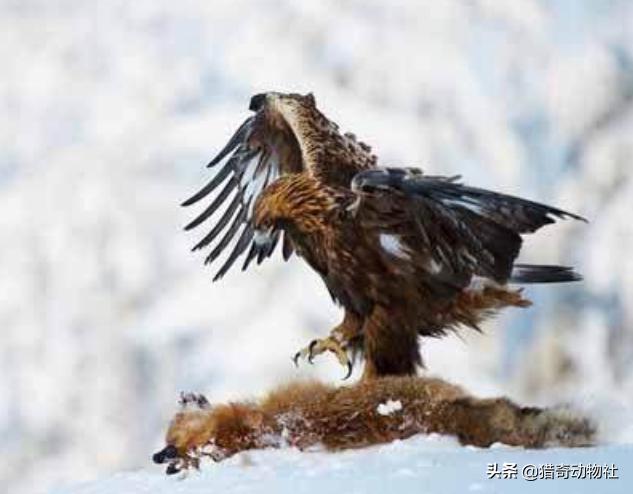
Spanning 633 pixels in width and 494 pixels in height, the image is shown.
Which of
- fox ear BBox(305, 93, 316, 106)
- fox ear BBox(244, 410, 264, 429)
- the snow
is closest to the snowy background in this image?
fox ear BBox(305, 93, 316, 106)

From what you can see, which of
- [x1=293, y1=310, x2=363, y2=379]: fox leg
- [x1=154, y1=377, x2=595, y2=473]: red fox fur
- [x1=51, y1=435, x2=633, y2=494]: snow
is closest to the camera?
[x1=51, y1=435, x2=633, y2=494]: snow

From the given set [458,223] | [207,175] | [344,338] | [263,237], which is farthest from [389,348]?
[207,175]

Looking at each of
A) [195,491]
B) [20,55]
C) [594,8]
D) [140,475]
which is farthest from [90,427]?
[594,8]

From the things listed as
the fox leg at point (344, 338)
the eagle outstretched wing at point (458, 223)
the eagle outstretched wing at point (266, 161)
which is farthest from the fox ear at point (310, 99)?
the fox leg at point (344, 338)

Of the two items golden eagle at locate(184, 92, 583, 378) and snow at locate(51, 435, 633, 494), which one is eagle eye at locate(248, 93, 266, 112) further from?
snow at locate(51, 435, 633, 494)

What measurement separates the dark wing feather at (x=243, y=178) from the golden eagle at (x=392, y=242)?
7 centimetres

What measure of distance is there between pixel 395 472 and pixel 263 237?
40.1 inches

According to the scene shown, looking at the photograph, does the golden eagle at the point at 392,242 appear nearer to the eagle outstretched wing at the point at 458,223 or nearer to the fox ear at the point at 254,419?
the eagle outstretched wing at the point at 458,223

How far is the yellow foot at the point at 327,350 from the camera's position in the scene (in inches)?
168

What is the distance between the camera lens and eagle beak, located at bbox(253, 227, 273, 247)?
441cm

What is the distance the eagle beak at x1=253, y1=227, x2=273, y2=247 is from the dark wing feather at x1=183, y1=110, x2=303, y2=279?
0.07 feet

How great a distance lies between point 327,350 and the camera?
429 cm

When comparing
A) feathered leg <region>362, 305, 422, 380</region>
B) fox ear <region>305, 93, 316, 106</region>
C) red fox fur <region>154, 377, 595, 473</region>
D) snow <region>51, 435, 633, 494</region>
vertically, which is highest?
fox ear <region>305, 93, 316, 106</region>

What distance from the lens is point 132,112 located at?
4.70 m
